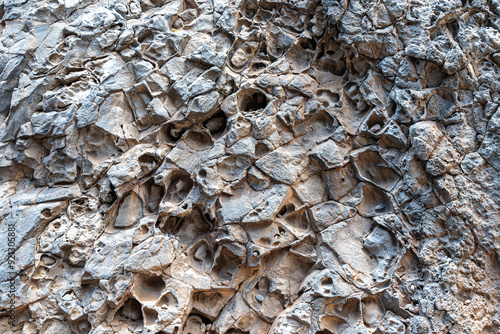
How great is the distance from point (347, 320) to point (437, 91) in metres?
2.22

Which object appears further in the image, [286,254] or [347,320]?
[286,254]

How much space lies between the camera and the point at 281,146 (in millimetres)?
4277

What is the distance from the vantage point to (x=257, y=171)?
13.7 feet

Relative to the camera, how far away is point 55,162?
4.28 meters

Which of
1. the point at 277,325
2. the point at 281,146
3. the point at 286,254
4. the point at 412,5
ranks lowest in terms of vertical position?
the point at 277,325

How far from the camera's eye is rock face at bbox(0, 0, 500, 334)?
151 inches

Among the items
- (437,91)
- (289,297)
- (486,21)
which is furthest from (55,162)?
(486,21)

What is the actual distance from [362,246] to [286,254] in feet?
2.25

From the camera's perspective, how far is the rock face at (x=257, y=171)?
3.83 meters

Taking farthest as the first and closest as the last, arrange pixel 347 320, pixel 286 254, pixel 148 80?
pixel 148 80
pixel 286 254
pixel 347 320

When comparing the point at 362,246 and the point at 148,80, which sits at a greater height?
the point at 148,80

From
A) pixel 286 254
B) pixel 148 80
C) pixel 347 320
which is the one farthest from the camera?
pixel 148 80

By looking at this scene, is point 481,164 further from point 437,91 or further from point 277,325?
point 277,325

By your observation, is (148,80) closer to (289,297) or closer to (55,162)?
(55,162)
